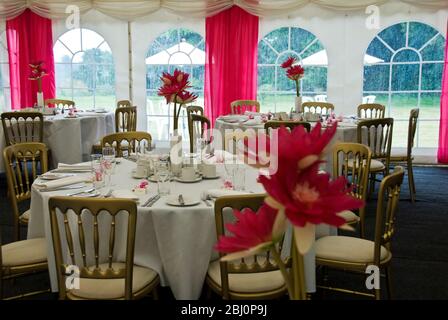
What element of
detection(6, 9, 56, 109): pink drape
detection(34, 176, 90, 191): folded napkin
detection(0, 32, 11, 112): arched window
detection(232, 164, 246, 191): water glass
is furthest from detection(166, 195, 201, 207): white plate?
detection(0, 32, 11, 112): arched window

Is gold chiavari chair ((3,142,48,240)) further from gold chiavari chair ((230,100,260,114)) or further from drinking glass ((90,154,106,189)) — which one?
gold chiavari chair ((230,100,260,114))

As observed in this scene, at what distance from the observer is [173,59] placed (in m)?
8.31

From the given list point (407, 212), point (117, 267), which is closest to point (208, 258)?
point (117, 267)

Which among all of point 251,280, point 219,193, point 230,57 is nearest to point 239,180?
point 219,193

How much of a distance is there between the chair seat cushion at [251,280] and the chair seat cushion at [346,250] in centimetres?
45

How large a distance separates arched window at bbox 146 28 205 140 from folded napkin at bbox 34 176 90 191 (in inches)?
203

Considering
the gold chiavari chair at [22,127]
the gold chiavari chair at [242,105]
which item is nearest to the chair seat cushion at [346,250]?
the gold chiavari chair at [22,127]

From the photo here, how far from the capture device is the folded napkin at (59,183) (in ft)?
9.74

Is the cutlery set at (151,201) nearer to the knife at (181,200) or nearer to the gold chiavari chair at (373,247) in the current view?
the knife at (181,200)

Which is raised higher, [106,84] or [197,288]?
[106,84]

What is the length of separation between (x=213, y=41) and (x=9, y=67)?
3.42 metres

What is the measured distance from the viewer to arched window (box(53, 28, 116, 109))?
8.44 m
